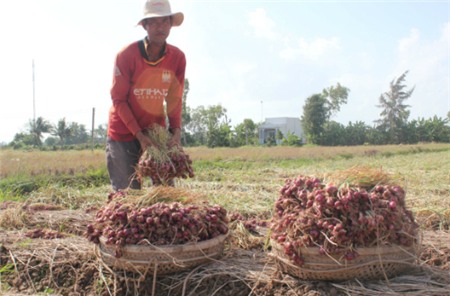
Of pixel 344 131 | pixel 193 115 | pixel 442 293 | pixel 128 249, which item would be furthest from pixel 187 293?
pixel 193 115

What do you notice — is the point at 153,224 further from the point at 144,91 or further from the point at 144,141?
the point at 144,91

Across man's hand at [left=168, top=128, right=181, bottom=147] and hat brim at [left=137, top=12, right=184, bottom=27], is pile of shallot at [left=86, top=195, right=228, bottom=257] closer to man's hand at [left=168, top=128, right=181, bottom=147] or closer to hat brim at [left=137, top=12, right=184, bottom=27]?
man's hand at [left=168, top=128, right=181, bottom=147]

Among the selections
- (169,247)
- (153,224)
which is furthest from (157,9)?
(169,247)

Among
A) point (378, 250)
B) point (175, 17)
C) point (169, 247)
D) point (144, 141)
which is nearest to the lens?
point (378, 250)

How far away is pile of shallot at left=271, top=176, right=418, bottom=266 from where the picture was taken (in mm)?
2324

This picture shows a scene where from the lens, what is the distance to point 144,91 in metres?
3.79

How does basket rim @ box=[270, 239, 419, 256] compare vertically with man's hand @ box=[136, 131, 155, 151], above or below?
below

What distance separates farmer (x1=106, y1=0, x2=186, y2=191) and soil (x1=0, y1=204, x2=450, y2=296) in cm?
84

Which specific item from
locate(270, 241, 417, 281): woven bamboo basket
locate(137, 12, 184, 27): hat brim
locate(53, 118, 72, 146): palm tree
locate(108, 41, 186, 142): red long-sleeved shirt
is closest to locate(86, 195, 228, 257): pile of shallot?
locate(270, 241, 417, 281): woven bamboo basket

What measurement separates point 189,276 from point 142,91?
5.78 feet

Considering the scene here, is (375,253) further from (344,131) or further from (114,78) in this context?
(344,131)

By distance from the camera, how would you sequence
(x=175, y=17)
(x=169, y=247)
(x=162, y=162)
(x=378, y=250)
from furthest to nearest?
(x=175, y=17) < (x=162, y=162) < (x=169, y=247) < (x=378, y=250)

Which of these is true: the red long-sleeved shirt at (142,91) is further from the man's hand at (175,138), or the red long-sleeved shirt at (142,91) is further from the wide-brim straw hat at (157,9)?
the wide-brim straw hat at (157,9)

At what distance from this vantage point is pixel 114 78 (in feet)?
12.1
